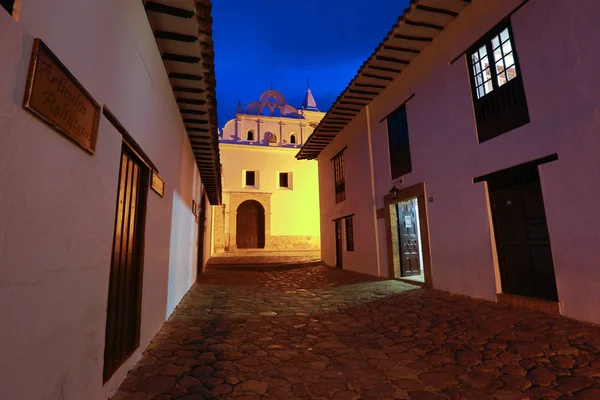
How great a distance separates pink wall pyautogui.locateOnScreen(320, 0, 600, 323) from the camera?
13.4 feet

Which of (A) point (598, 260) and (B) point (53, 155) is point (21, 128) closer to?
(B) point (53, 155)

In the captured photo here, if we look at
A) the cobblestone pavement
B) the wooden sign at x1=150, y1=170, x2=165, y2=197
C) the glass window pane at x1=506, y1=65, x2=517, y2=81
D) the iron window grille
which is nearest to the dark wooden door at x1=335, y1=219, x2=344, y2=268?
the iron window grille

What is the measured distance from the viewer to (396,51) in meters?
7.14

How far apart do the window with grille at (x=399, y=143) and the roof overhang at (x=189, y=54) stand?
15.9 feet

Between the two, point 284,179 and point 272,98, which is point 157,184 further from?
point 272,98

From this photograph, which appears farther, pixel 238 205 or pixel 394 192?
pixel 238 205

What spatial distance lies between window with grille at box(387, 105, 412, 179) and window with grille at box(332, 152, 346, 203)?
3.12 meters

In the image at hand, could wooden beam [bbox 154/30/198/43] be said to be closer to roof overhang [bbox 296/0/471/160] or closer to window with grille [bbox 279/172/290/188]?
roof overhang [bbox 296/0/471/160]

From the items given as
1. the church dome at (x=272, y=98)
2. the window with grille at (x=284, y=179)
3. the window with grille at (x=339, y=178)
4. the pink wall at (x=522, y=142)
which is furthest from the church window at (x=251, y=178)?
the pink wall at (x=522, y=142)

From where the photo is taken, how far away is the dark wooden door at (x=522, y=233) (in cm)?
478

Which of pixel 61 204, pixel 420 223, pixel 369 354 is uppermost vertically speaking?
pixel 420 223

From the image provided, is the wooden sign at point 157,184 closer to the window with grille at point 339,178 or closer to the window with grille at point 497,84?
the window with grille at point 497,84

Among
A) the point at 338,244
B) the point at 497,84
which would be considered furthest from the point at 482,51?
the point at 338,244

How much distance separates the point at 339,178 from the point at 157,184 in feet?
29.5
